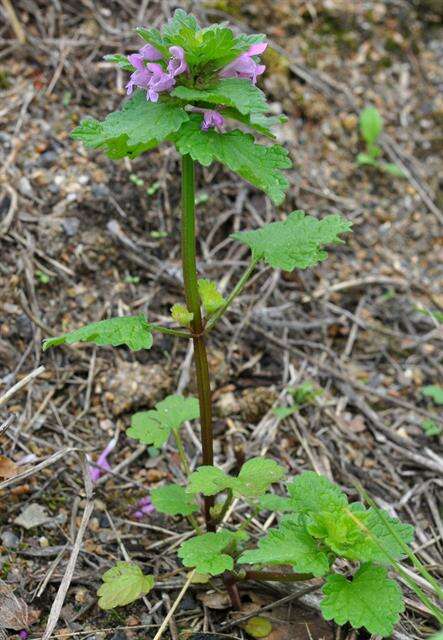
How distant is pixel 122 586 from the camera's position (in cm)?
206

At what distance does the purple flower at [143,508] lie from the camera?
8.03ft

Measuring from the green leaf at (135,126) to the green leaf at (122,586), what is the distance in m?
1.17

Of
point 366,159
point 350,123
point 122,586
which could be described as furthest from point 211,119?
point 350,123

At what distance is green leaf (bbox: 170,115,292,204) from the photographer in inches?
66.5

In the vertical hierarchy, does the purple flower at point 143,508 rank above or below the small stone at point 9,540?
below

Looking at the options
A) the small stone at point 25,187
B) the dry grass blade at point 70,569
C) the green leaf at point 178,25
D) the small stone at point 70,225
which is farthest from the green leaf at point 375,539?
the small stone at point 25,187

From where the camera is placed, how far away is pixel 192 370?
2938 millimetres

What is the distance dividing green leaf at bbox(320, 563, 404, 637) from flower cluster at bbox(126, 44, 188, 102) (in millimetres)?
1247

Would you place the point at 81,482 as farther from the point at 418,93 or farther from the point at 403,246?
the point at 418,93

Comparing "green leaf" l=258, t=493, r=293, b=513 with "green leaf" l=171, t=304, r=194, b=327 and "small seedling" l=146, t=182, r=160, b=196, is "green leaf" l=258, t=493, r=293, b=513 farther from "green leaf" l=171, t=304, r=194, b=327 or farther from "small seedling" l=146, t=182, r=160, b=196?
"small seedling" l=146, t=182, r=160, b=196

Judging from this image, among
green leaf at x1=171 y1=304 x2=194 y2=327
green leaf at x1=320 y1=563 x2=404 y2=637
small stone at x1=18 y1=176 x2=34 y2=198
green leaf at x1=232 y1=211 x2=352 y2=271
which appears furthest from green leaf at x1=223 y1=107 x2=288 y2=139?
small stone at x1=18 y1=176 x2=34 y2=198

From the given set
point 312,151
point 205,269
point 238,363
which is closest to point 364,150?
point 312,151

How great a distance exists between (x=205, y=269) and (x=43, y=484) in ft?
4.08

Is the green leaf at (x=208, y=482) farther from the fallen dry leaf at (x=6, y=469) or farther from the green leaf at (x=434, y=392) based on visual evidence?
the green leaf at (x=434, y=392)
